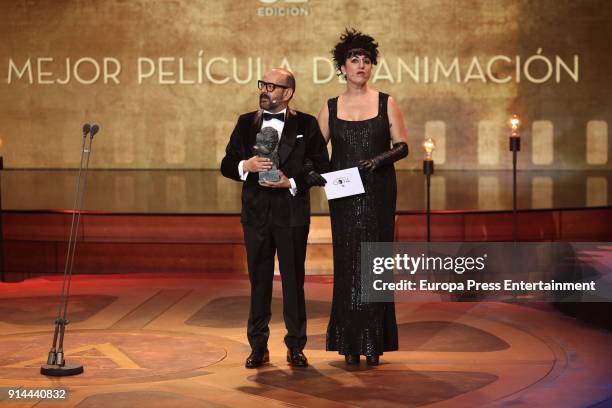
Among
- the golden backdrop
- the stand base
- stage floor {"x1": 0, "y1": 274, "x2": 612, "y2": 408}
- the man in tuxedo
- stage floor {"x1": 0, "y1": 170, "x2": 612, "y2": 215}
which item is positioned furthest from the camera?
the golden backdrop

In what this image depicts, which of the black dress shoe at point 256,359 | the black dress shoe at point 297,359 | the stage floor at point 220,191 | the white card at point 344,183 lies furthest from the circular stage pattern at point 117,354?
the stage floor at point 220,191

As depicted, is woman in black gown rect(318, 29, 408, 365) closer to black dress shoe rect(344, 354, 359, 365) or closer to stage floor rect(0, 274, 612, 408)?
black dress shoe rect(344, 354, 359, 365)

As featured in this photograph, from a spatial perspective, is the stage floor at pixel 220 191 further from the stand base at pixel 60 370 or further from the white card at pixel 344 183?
the stand base at pixel 60 370

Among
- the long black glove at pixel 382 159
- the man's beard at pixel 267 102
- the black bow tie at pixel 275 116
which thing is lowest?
the long black glove at pixel 382 159

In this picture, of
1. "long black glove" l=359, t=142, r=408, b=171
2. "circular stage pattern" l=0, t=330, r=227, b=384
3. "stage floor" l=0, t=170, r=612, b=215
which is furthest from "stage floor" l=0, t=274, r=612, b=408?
"stage floor" l=0, t=170, r=612, b=215

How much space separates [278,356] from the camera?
4.85 metres

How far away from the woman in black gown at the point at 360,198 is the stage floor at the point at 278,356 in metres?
0.14

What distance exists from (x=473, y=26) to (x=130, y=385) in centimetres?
1283

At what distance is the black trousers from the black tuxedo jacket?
0.06 meters

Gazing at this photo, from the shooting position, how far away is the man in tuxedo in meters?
4.64

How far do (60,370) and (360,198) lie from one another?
1.54m

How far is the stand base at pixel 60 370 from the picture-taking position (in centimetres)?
441

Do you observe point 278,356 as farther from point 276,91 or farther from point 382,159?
point 276,91

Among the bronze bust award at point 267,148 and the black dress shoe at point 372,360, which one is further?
the black dress shoe at point 372,360
